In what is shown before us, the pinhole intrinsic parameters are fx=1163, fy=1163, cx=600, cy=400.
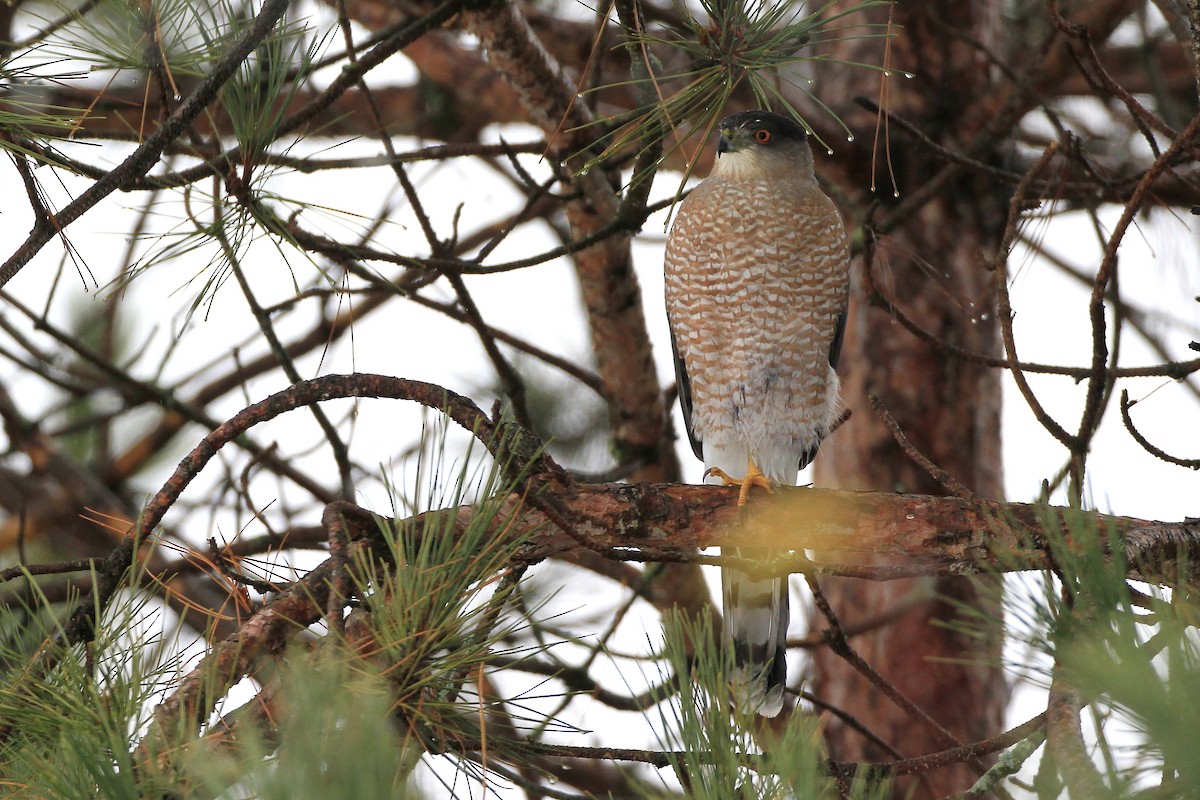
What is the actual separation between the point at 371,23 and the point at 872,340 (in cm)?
286

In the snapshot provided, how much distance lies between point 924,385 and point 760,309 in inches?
59.4

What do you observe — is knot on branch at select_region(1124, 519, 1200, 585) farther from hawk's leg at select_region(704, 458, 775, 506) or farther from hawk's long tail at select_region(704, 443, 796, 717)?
hawk's long tail at select_region(704, 443, 796, 717)

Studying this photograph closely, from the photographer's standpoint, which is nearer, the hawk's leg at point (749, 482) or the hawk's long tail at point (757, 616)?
the hawk's leg at point (749, 482)

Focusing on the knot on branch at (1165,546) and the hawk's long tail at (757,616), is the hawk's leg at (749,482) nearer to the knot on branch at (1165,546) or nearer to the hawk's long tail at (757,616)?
the hawk's long tail at (757,616)

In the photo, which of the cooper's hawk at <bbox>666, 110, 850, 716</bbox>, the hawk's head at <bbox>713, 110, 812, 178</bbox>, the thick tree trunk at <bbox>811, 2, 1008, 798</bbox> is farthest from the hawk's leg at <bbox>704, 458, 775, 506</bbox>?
the thick tree trunk at <bbox>811, 2, 1008, 798</bbox>

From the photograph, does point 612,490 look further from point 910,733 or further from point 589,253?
point 910,733

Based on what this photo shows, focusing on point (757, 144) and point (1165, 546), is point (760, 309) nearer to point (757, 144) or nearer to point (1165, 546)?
point (757, 144)

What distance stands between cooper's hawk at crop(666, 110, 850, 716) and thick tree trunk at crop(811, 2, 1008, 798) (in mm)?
907

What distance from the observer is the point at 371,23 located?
561cm

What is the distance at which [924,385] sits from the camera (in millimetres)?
5512

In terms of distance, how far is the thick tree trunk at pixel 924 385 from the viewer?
5.31 m

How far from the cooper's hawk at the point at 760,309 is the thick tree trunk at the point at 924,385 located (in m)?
0.91

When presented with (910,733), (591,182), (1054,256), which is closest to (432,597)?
(591,182)

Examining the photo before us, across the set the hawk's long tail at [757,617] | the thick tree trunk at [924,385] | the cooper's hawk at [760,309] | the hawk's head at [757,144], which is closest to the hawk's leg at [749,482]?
the cooper's hawk at [760,309]
